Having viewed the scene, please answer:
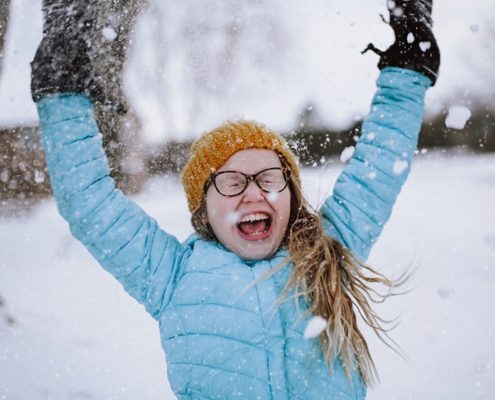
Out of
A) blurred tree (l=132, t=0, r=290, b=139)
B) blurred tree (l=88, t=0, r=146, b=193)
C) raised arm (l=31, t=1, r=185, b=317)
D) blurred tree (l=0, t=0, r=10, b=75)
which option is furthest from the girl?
blurred tree (l=132, t=0, r=290, b=139)

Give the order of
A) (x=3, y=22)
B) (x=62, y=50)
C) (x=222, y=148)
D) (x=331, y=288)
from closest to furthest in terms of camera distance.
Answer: (x=62, y=50) < (x=331, y=288) < (x=222, y=148) < (x=3, y=22)

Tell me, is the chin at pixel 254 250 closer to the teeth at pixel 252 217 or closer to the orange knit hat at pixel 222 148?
the teeth at pixel 252 217

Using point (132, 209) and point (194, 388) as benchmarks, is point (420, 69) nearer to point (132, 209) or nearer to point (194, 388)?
point (132, 209)

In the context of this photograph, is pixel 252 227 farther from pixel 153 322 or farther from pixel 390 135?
pixel 153 322

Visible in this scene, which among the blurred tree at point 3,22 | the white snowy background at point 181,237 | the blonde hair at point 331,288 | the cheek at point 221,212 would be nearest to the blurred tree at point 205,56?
the white snowy background at point 181,237

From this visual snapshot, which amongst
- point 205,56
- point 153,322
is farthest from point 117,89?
point 205,56

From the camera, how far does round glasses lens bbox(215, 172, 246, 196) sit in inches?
66.5

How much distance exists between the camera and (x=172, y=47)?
6402mm

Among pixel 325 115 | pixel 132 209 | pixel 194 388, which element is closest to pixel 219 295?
pixel 194 388

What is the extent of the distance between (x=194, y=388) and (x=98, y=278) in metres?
3.13

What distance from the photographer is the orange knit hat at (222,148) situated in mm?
1751

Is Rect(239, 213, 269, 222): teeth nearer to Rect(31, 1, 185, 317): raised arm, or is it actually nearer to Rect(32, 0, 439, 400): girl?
Rect(32, 0, 439, 400): girl

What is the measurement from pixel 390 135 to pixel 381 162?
3.6 inches

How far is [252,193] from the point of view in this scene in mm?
1651
